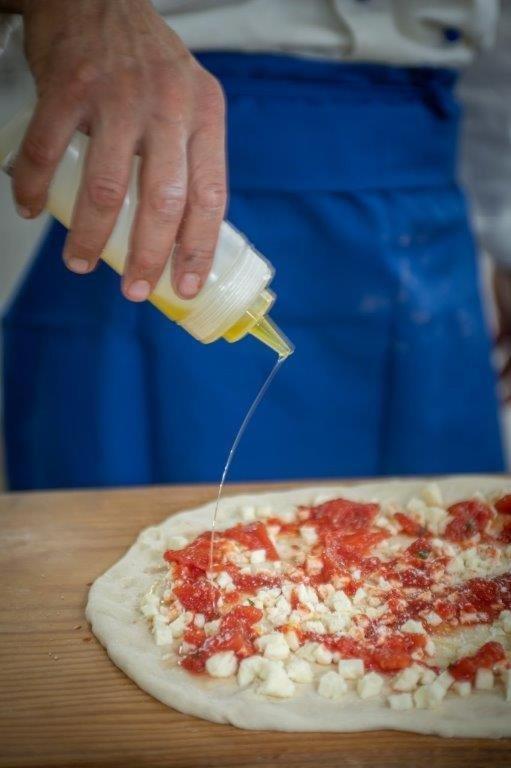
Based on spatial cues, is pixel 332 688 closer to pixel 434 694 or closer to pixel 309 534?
pixel 434 694

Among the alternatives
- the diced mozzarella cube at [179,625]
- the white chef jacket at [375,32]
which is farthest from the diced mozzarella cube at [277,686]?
the white chef jacket at [375,32]

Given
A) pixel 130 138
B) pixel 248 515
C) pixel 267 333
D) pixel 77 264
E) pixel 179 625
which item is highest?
pixel 130 138

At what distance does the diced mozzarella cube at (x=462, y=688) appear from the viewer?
945 mm

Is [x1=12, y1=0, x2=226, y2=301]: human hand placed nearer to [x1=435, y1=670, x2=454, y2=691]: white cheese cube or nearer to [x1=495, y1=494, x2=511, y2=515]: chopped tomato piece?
[x1=435, y1=670, x2=454, y2=691]: white cheese cube

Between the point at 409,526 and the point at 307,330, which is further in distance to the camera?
the point at 307,330

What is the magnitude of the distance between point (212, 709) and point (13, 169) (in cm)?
57

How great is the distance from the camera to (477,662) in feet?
3.19

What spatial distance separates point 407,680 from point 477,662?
0.08m

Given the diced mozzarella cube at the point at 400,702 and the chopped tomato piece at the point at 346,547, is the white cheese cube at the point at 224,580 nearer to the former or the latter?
the chopped tomato piece at the point at 346,547

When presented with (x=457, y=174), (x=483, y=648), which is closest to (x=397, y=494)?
(x=483, y=648)

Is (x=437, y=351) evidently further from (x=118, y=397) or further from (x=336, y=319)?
(x=118, y=397)

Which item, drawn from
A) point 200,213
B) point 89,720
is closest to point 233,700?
point 89,720

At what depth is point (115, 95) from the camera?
A: 0.92 m

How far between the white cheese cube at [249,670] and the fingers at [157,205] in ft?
1.30
